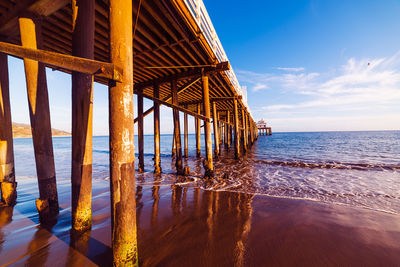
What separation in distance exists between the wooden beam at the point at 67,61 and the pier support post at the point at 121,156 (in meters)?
0.13

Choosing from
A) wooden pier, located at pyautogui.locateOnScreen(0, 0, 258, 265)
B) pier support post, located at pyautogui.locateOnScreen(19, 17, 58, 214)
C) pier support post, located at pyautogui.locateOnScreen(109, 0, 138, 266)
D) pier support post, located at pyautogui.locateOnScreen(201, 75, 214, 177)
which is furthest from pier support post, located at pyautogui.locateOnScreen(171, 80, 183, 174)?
pier support post, located at pyautogui.locateOnScreen(109, 0, 138, 266)

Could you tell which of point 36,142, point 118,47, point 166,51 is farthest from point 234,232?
point 166,51

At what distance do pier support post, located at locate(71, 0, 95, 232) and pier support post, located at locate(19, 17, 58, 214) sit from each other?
834 mm

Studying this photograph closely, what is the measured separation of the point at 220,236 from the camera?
8.99 feet

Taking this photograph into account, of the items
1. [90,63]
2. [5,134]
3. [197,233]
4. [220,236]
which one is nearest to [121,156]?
[90,63]

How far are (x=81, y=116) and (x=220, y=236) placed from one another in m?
3.20

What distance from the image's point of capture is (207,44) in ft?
16.7

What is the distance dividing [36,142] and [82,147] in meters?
1.11

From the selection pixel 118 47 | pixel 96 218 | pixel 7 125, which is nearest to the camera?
pixel 118 47

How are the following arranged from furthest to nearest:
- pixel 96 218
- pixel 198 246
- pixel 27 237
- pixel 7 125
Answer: pixel 7 125 < pixel 96 218 < pixel 27 237 < pixel 198 246

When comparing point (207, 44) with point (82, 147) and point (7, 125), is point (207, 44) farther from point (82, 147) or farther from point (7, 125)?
point (7, 125)

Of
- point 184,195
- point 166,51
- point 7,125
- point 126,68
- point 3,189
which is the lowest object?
point 184,195

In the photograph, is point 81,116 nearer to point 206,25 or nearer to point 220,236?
point 220,236

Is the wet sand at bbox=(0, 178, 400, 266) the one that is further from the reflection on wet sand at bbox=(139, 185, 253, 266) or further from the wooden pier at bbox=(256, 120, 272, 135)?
the wooden pier at bbox=(256, 120, 272, 135)
